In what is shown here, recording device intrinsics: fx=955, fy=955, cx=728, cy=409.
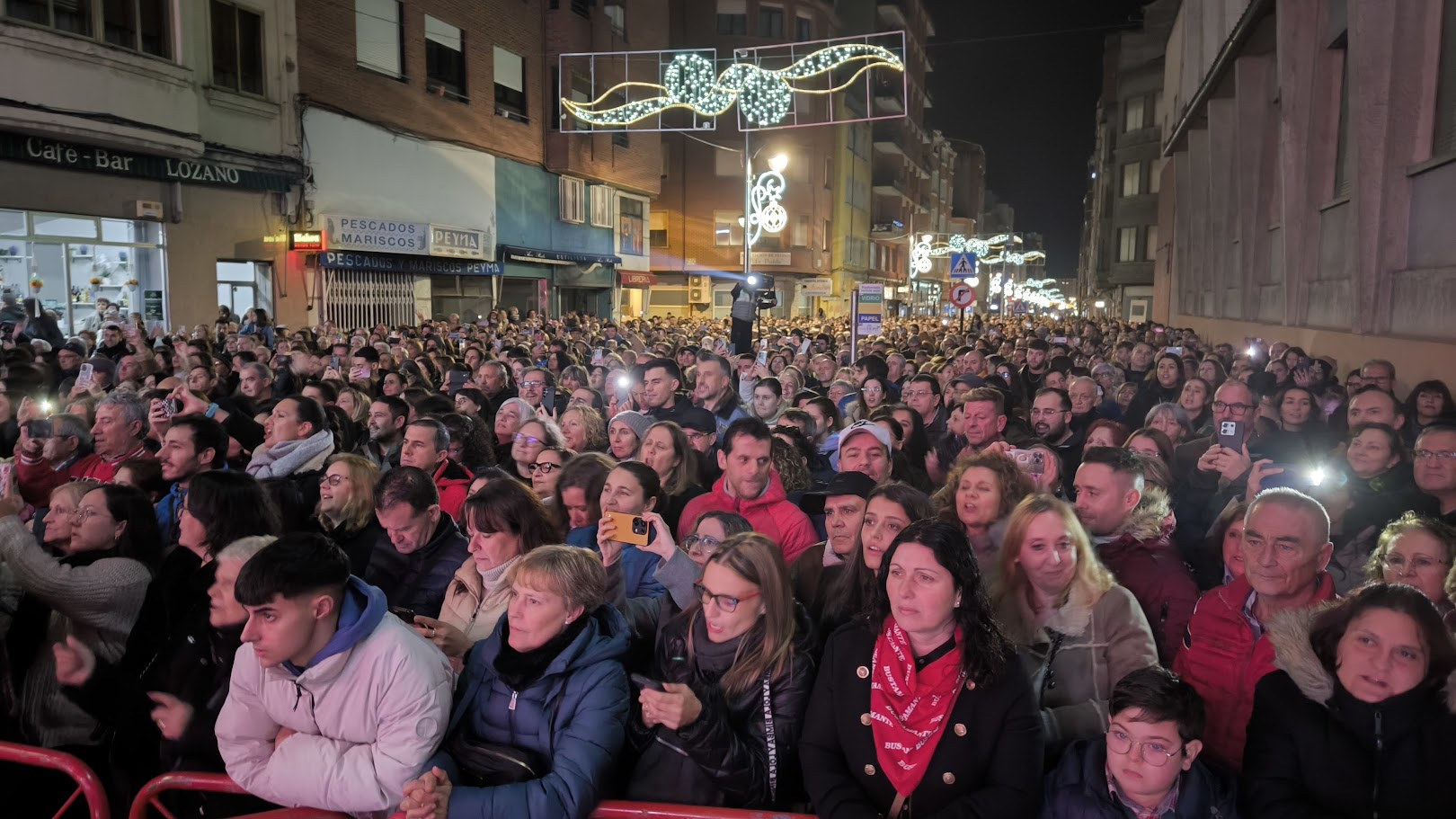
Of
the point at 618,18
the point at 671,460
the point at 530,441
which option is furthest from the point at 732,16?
the point at 671,460

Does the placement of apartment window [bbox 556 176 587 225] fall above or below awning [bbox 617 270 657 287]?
above

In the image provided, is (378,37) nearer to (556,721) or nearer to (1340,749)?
(556,721)

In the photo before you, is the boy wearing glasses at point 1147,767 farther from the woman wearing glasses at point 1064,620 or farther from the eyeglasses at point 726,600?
the eyeglasses at point 726,600

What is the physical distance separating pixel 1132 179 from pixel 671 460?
5521 cm

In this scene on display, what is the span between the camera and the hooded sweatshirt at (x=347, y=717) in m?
3.06

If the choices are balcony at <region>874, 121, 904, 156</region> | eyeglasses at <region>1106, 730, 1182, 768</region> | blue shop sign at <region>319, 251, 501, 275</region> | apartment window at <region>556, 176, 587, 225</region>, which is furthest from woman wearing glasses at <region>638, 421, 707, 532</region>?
balcony at <region>874, 121, 904, 156</region>

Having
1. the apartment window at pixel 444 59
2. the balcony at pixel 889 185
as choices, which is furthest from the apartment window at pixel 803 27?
the apartment window at pixel 444 59

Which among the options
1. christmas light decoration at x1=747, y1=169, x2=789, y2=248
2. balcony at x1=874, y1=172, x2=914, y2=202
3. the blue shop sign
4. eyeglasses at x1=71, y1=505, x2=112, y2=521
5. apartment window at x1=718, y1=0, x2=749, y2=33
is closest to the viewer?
eyeglasses at x1=71, y1=505, x2=112, y2=521

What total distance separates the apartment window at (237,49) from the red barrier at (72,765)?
62.0 ft

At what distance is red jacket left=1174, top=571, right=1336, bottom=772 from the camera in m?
3.32

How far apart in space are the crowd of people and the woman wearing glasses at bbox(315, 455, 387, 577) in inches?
0.7

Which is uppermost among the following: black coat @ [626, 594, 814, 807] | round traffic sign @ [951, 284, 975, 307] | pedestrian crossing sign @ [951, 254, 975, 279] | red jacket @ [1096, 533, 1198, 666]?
pedestrian crossing sign @ [951, 254, 975, 279]

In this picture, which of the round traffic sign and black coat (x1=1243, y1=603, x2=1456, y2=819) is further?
the round traffic sign

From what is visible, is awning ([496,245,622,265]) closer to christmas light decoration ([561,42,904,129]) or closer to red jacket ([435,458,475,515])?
christmas light decoration ([561,42,904,129])
